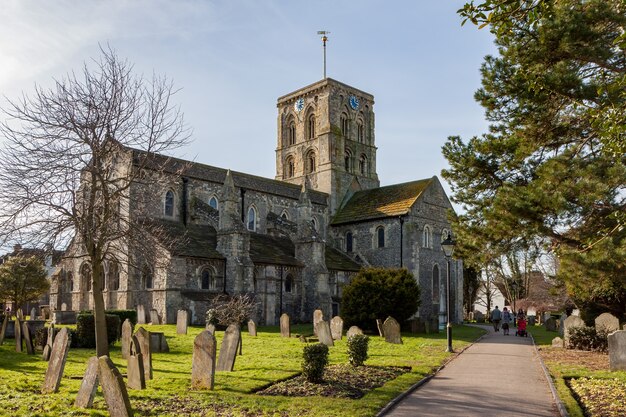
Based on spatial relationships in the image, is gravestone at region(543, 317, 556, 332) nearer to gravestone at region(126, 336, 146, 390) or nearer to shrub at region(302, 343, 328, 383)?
shrub at region(302, 343, 328, 383)

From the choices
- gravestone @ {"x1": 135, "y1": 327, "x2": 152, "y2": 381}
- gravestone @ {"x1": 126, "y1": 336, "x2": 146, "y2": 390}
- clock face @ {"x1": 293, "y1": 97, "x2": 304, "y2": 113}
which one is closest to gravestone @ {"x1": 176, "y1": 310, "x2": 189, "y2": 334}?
gravestone @ {"x1": 135, "y1": 327, "x2": 152, "y2": 381}

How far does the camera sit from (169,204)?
109 ft

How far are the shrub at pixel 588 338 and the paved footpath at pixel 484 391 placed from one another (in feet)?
10.8

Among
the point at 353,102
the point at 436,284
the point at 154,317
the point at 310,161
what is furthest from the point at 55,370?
the point at 353,102

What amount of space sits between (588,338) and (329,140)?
1128 inches

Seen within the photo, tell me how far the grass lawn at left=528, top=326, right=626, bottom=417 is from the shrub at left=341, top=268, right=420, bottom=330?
8505 mm

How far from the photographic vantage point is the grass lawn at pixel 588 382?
31.4ft

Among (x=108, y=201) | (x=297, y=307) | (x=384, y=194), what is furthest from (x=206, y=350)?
(x=384, y=194)

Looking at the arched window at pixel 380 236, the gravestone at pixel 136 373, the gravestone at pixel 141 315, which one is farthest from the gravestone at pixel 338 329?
the arched window at pixel 380 236

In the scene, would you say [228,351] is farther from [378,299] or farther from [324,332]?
[378,299]

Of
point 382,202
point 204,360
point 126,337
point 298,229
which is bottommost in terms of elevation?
point 126,337

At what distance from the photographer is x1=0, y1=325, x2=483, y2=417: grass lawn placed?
903 cm

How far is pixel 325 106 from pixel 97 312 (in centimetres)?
3453

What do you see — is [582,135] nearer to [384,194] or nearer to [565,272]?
[565,272]
